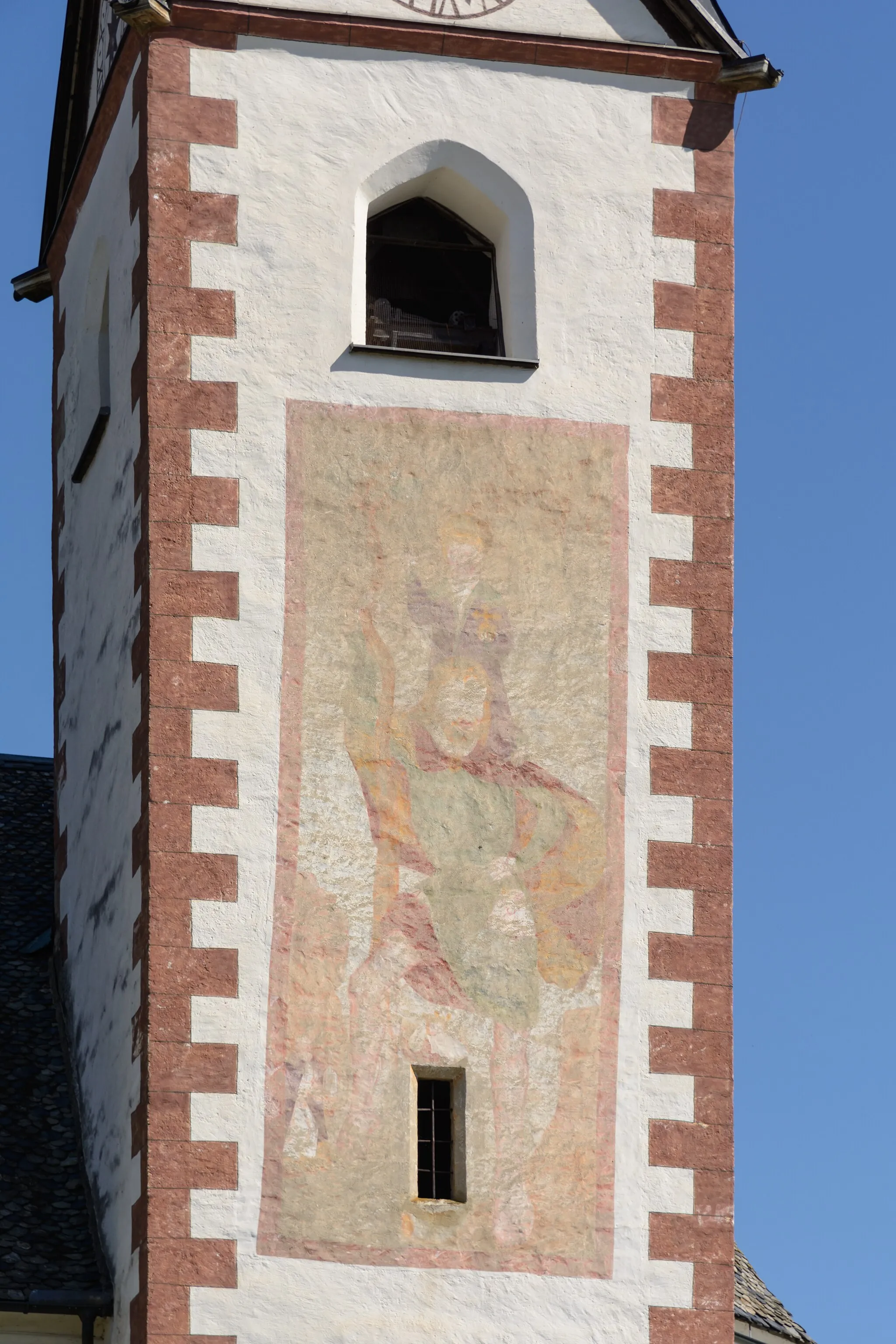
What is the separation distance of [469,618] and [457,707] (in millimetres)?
503

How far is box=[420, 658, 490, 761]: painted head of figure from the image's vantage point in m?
19.3

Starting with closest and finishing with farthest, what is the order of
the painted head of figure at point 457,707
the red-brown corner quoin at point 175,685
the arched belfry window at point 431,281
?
the red-brown corner quoin at point 175,685, the painted head of figure at point 457,707, the arched belfry window at point 431,281

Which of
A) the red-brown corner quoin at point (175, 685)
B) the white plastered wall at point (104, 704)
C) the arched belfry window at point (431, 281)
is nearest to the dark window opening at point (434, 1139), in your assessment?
the red-brown corner quoin at point (175, 685)

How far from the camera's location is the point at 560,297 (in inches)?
795

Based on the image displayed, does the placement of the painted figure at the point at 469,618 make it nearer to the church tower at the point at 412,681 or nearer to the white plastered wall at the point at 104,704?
the church tower at the point at 412,681

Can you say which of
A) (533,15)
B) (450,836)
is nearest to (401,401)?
(450,836)

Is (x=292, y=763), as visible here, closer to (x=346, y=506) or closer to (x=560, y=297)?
(x=346, y=506)

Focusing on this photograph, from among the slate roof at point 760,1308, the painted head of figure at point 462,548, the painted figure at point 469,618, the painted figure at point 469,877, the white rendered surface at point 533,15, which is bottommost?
the slate roof at point 760,1308

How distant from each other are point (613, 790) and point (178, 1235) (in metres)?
3.28

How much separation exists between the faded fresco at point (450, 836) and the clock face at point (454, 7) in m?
2.43

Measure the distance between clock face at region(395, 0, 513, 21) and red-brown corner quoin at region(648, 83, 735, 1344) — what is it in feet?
3.42

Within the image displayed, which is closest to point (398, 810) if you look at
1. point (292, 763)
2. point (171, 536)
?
point (292, 763)

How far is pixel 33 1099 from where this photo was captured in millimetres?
20109

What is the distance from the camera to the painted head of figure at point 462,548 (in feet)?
64.2
